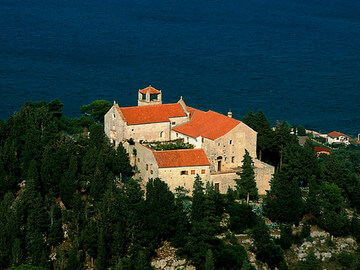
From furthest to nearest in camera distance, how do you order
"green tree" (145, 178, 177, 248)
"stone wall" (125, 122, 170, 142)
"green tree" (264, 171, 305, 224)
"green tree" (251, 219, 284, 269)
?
"stone wall" (125, 122, 170, 142), "green tree" (264, 171, 305, 224), "green tree" (251, 219, 284, 269), "green tree" (145, 178, 177, 248)

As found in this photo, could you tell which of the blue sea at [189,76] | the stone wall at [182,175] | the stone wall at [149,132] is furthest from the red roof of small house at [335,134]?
the stone wall at [182,175]

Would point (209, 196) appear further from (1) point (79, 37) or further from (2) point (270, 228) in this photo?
(1) point (79, 37)

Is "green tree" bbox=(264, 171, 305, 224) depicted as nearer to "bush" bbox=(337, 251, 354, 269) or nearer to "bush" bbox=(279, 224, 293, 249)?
"bush" bbox=(279, 224, 293, 249)

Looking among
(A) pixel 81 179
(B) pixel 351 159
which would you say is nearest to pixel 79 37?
(B) pixel 351 159

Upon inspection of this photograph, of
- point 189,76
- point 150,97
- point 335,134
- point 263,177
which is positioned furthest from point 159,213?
point 189,76

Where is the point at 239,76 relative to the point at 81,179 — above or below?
above

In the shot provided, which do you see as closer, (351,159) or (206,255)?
(206,255)

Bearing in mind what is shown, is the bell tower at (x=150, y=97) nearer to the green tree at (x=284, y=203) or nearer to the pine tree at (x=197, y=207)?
the green tree at (x=284, y=203)

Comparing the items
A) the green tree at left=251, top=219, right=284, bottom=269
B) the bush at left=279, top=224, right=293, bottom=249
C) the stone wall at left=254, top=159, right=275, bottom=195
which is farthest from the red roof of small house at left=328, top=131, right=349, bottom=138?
the green tree at left=251, top=219, right=284, bottom=269
